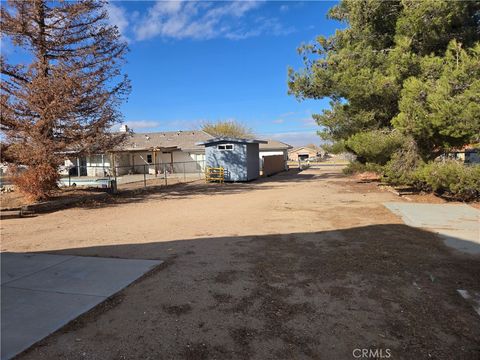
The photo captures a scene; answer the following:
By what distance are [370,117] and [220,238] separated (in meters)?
10.8

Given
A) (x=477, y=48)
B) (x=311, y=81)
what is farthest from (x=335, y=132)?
(x=477, y=48)

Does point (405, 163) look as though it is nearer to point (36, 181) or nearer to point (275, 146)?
point (36, 181)

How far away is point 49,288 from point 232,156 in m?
19.7

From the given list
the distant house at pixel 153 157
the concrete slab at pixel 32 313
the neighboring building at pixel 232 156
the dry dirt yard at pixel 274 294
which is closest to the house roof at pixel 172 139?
the distant house at pixel 153 157

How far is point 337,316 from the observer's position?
3.66 m

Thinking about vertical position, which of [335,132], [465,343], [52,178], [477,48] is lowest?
[465,343]

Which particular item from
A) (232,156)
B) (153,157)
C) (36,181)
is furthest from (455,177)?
(153,157)

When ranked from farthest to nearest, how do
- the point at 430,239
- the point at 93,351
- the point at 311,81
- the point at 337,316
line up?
the point at 311,81, the point at 430,239, the point at 337,316, the point at 93,351

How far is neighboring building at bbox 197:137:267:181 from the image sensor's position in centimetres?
2355

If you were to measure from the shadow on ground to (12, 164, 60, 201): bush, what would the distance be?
25.9 feet

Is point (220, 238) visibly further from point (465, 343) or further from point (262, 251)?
point (465, 343)

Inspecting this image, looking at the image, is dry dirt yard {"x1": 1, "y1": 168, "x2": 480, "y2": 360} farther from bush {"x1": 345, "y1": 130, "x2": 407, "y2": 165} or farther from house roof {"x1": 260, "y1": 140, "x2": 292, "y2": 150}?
house roof {"x1": 260, "y1": 140, "x2": 292, "y2": 150}

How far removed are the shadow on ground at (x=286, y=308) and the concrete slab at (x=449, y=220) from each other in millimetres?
833

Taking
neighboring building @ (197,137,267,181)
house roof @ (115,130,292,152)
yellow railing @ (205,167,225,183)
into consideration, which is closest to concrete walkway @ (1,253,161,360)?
yellow railing @ (205,167,225,183)
